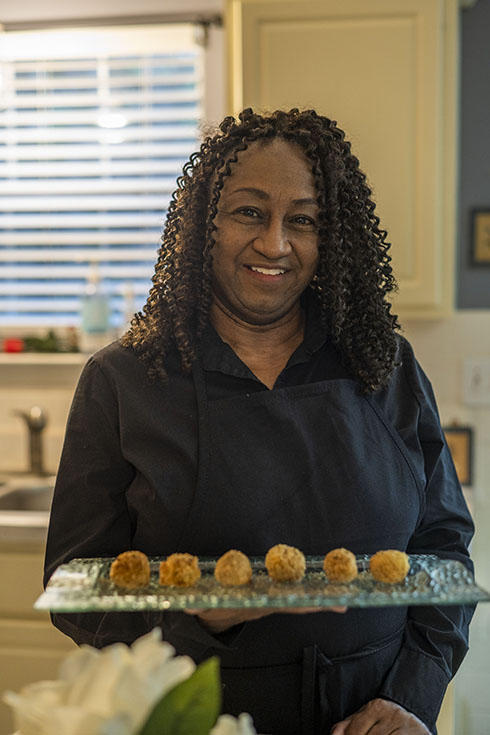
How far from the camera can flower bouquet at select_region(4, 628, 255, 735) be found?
0.58 meters

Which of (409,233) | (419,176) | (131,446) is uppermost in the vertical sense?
(419,176)

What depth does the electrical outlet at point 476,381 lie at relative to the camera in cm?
245

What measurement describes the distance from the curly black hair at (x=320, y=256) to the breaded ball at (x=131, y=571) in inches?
12.2

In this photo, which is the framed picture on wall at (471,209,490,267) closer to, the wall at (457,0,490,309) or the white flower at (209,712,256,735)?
the wall at (457,0,490,309)

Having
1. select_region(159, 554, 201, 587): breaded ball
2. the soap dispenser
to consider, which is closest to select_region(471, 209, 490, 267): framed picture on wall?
the soap dispenser

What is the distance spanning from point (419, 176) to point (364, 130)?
18cm

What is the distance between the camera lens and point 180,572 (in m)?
0.92

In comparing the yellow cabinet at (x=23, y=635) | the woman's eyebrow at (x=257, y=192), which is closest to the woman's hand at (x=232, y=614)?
the woman's eyebrow at (x=257, y=192)

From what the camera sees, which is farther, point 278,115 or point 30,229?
point 30,229

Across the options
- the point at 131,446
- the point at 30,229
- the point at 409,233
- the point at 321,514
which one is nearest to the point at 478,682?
the point at 409,233

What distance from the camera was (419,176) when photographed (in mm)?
2119

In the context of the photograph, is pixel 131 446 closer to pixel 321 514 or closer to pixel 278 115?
pixel 321 514

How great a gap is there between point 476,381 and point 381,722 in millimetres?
1489

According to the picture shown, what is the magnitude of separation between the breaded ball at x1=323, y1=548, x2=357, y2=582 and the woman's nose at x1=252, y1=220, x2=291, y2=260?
0.41m
